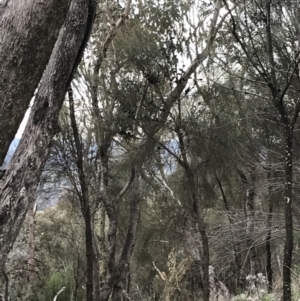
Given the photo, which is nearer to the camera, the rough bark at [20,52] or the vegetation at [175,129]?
the rough bark at [20,52]

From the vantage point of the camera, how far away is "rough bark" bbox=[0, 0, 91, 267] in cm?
240

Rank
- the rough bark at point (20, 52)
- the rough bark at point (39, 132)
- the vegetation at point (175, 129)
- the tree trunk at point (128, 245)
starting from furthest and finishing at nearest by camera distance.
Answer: the tree trunk at point (128, 245) < the vegetation at point (175, 129) < the rough bark at point (39, 132) < the rough bark at point (20, 52)

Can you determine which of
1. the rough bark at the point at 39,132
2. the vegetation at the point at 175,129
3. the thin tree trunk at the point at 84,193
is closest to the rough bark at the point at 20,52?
the rough bark at the point at 39,132

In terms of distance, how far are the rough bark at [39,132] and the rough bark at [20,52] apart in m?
0.33

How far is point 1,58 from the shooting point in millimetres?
2092

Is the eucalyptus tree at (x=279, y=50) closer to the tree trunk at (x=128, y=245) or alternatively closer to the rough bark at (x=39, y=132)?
the rough bark at (x=39, y=132)

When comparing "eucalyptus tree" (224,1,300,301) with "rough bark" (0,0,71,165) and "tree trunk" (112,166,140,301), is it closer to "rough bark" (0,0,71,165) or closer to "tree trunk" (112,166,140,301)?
"rough bark" (0,0,71,165)

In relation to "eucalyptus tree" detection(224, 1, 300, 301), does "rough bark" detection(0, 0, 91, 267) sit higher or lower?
lower

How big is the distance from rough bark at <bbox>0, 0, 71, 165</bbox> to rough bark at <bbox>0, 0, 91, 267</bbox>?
0.33m

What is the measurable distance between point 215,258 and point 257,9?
4.51 meters

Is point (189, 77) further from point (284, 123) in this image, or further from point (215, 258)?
point (215, 258)

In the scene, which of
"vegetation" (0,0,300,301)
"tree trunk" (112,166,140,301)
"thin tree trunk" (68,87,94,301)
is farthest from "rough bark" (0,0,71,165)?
"tree trunk" (112,166,140,301)

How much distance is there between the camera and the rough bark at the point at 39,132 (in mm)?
2402

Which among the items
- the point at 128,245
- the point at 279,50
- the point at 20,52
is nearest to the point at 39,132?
the point at 20,52
